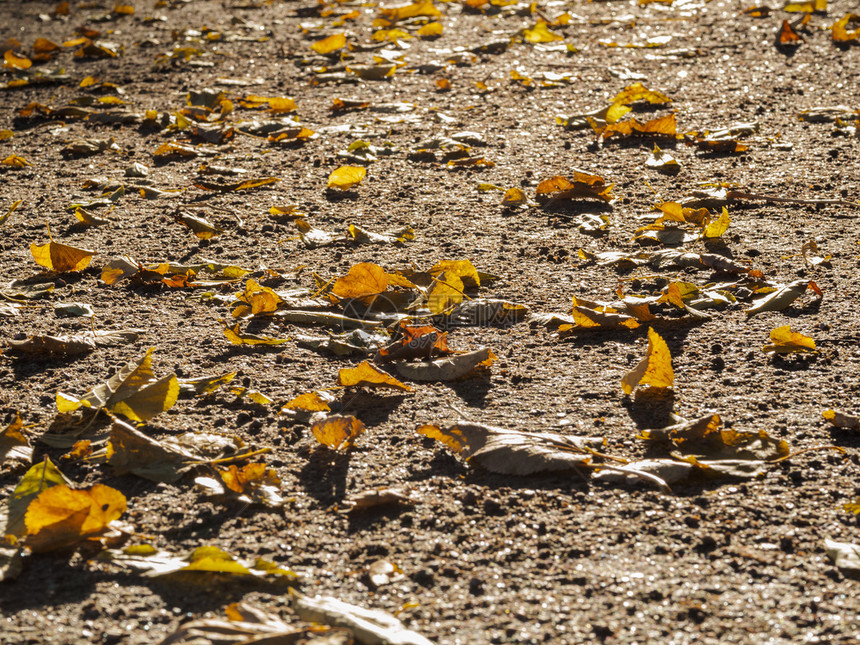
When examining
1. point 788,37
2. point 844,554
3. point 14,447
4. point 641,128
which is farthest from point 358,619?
point 788,37

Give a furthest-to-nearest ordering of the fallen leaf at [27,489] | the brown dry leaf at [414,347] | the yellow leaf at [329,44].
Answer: the yellow leaf at [329,44] < the brown dry leaf at [414,347] < the fallen leaf at [27,489]

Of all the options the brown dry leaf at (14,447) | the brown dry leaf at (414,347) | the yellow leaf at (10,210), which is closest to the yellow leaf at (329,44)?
the yellow leaf at (10,210)

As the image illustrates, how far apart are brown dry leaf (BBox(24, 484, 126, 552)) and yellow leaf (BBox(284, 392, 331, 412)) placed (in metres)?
0.53

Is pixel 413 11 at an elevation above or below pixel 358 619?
above

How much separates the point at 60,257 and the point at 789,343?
7.70 feet

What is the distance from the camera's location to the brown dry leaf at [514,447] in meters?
1.81

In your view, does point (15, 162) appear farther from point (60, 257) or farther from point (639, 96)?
point (639, 96)

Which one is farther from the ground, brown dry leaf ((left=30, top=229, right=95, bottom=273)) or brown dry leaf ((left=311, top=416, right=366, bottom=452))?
brown dry leaf ((left=30, top=229, right=95, bottom=273))

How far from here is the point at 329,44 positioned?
226 inches

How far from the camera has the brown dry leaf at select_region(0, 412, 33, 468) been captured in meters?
1.88

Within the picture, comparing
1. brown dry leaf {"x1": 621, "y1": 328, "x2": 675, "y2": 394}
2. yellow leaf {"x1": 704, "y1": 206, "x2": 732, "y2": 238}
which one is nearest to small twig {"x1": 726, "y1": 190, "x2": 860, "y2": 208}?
yellow leaf {"x1": 704, "y1": 206, "x2": 732, "y2": 238}

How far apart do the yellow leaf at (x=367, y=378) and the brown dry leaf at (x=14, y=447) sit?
0.75 metres

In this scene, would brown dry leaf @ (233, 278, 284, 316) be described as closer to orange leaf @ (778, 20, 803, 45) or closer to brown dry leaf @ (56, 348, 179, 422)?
brown dry leaf @ (56, 348, 179, 422)

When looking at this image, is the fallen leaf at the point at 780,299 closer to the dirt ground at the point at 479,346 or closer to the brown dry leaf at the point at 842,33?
the dirt ground at the point at 479,346
